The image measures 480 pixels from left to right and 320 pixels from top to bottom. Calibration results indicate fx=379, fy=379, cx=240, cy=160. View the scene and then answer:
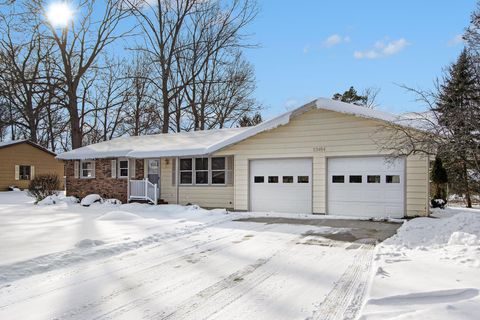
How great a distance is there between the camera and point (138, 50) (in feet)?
102

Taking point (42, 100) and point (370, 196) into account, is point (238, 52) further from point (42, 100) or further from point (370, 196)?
point (370, 196)

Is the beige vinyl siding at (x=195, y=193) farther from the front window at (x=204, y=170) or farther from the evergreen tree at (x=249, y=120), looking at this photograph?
the evergreen tree at (x=249, y=120)

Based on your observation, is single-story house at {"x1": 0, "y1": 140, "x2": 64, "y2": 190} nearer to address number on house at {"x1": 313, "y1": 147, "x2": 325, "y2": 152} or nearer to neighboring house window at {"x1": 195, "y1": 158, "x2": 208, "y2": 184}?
neighboring house window at {"x1": 195, "y1": 158, "x2": 208, "y2": 184}

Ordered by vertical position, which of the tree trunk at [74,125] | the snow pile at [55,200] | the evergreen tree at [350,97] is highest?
the evergreen tree at [350,97]

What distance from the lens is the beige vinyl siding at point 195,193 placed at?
52.1ft

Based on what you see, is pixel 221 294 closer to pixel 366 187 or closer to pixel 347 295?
pixel 347 295

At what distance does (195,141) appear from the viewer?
701 inches

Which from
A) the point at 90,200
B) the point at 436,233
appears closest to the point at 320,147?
the point at 436,233

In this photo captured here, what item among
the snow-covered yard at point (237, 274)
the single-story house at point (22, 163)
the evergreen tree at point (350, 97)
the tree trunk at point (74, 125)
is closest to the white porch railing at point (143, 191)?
the snow-covered yard at point (237, 274)

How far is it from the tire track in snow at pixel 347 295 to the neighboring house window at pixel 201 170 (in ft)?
35.2

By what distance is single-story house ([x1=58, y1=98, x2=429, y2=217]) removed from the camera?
1249cm

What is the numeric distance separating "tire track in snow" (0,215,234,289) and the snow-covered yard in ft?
0.05

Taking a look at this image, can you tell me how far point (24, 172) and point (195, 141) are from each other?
796 inches

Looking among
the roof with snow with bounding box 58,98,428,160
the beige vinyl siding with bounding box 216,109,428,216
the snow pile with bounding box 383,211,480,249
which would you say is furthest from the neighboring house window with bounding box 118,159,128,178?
the snow pile with bounding box 383,211,480,249
